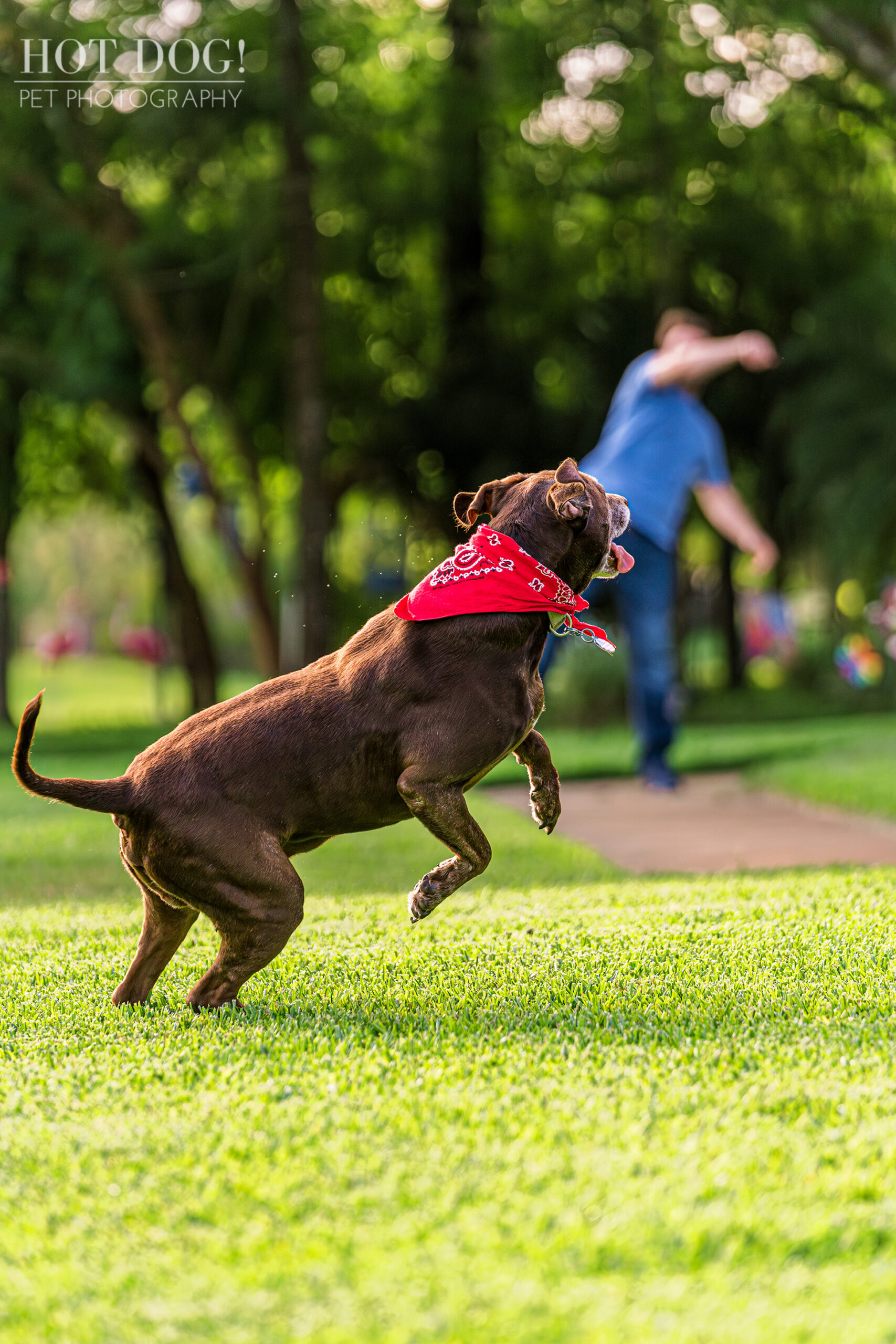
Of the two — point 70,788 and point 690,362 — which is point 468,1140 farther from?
point 690,362

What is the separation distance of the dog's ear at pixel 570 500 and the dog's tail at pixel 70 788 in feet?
4.27

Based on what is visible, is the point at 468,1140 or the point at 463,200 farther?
the point at 463,200

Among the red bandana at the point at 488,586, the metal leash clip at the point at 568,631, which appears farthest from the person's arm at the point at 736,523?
the red bandana at the point at 488,586

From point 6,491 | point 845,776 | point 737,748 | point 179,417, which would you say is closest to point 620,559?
point 845,776

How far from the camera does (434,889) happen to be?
353 centimetres

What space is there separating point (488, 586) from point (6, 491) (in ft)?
49.6

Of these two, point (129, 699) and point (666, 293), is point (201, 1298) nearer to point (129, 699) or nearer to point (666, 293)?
point (666, 293)

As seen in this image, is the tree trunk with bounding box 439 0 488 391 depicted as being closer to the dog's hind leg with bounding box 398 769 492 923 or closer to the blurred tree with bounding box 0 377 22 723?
the blurred tree with bounding box 0 377 22 723

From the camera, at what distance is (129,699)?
28.7 meters

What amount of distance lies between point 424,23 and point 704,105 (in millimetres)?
3648

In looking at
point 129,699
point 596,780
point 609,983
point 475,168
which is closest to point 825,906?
point 609,983

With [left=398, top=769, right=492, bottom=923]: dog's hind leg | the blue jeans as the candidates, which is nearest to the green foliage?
the blue jeans

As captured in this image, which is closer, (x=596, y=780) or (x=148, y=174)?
(x=596, y=780)

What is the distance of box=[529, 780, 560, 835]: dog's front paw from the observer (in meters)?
3.83
